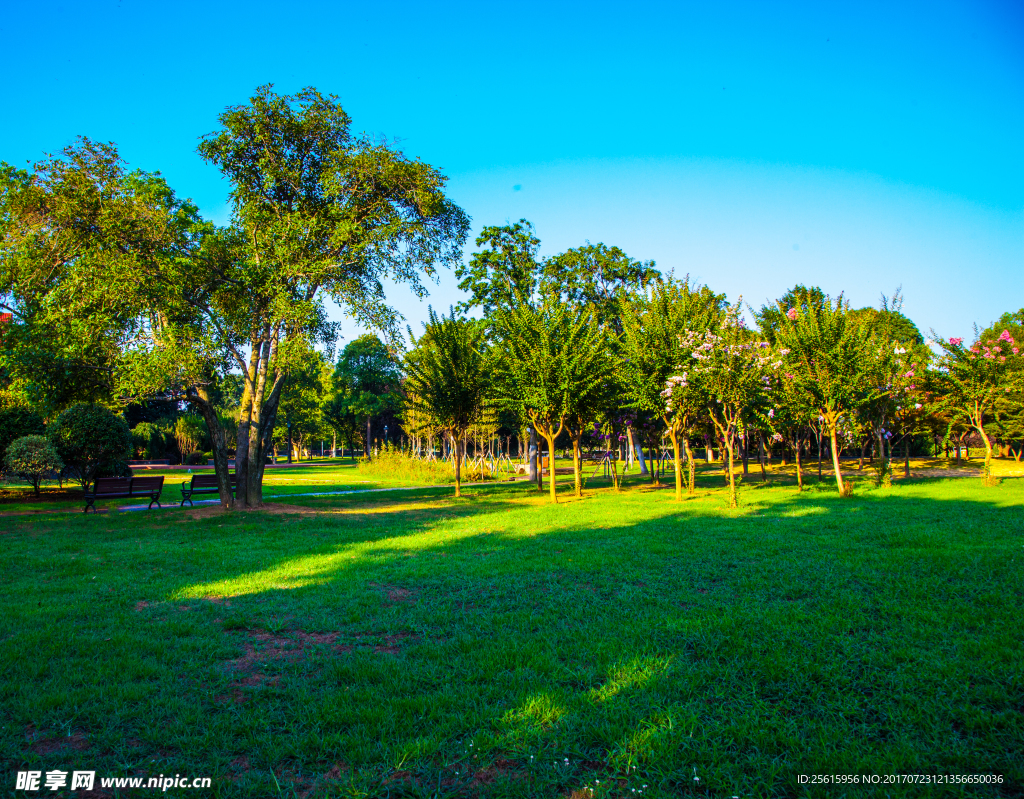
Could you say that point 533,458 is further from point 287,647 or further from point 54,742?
point 54,742

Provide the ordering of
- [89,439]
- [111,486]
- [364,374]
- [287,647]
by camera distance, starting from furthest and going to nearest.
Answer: [364,374] → [89,439] → [111,486] → [287,647]

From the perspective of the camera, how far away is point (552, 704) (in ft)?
11.2

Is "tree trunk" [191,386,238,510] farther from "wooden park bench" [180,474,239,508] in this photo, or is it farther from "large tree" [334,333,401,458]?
"large tree" [334,333,401,458]

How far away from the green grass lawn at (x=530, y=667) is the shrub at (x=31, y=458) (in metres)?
12.3

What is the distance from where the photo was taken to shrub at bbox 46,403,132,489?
62.8 feet

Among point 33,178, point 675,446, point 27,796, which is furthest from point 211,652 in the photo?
point 33,178

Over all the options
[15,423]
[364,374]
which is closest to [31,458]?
[15,423]

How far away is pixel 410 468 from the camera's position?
95.6 feet

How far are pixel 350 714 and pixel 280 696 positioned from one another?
2.16ft

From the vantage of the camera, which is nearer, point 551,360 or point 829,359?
point 551,360

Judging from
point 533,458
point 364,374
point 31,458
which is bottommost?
point 533,458

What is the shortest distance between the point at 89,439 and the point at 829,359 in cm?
2501

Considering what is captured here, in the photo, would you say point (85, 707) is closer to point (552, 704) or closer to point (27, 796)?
point (27, 796)

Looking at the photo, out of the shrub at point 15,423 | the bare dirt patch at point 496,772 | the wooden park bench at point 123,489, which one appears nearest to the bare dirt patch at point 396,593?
the bare dirt patch at point 496,772
